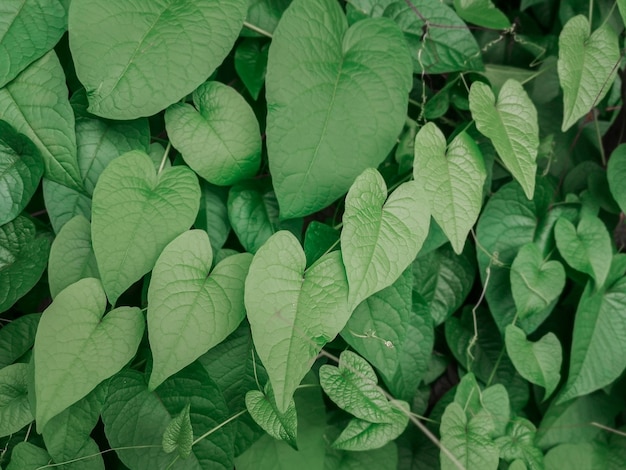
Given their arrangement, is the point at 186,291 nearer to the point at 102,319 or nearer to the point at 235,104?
the point at 102,319

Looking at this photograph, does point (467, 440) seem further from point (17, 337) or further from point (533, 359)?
point (17, 337)

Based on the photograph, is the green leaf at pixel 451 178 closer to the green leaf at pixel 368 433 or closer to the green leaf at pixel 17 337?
the green leaf at pixel 368 433

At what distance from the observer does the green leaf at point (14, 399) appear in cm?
67

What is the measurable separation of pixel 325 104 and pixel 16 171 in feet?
1.32

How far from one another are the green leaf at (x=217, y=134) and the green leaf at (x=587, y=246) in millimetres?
526

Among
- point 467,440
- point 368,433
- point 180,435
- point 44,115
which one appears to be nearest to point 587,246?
point 467,440

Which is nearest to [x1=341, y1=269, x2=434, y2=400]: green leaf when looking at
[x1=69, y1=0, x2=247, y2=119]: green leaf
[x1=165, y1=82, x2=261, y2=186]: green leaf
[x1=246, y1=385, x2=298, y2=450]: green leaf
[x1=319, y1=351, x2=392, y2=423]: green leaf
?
[x1=319, y1=351, x2=392, y2=423]: green leaf

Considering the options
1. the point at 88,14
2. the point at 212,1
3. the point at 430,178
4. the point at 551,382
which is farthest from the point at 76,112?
the point at 551,382

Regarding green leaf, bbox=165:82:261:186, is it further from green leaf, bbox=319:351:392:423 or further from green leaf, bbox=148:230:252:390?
green leaf, bbox=319:351:392:423

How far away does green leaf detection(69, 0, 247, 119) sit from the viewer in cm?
62

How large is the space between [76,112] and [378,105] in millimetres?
Result: 395

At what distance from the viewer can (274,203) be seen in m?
0.75

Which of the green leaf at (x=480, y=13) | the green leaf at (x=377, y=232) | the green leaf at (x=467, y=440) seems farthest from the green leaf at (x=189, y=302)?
the green leaf at (x=480, y=13)

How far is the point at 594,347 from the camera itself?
862mm
